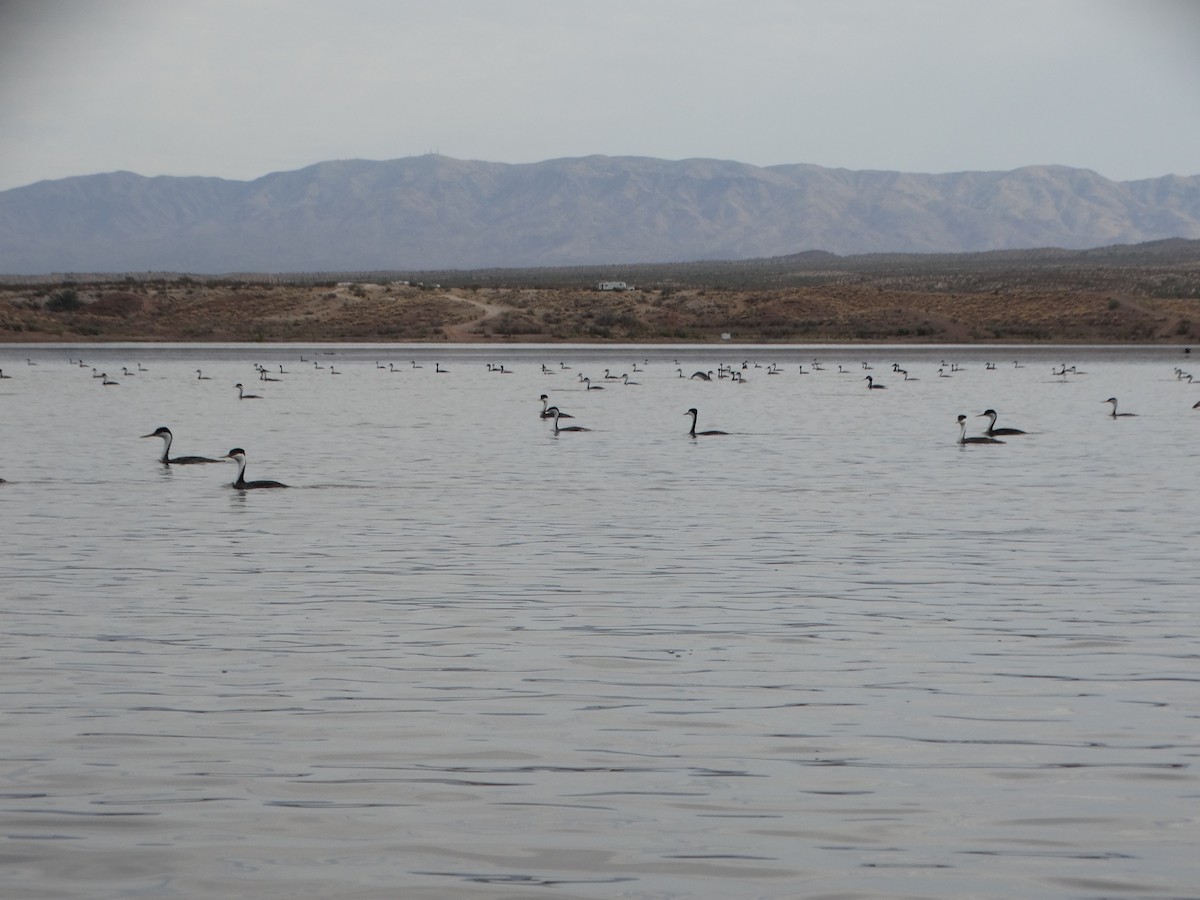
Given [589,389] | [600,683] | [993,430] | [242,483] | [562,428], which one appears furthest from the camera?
[589,389]

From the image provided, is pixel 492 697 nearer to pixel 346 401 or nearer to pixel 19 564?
pixel 19 564

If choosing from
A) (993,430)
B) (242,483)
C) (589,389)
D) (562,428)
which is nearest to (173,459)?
(242,483)

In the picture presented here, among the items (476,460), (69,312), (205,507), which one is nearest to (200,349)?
(69,312)

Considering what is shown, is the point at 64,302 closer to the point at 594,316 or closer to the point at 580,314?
the point at 580,314

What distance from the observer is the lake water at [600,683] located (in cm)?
698

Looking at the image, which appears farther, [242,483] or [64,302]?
[64,302]

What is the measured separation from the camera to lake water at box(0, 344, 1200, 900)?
6977 mm

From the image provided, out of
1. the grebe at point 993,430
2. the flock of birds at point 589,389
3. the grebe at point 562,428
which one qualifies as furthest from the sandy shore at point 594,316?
the grebe at point 993,430

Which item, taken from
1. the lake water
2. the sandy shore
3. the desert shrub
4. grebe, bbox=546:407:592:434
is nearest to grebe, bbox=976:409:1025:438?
the lake water

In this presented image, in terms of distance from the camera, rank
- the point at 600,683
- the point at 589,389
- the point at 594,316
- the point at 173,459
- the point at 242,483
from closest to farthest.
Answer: the point at 600,683
the point at 242,483
the point at 173,459
the point at 589,389
the point at 594,316

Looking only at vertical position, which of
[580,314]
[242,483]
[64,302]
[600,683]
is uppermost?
[64,302]

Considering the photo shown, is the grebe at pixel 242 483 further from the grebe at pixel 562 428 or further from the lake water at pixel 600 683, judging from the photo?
the grebe at pixel 562 428

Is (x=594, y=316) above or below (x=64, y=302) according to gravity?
below

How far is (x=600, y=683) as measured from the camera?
10.2m
